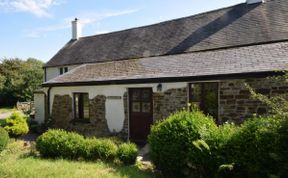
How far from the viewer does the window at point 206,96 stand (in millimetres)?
12062

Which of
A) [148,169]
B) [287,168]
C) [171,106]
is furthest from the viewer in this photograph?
[171,106]

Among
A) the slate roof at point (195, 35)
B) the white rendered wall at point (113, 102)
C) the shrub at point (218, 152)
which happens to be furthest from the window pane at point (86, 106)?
the shrub at point (218, 152)

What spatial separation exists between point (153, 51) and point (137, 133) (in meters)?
7.81

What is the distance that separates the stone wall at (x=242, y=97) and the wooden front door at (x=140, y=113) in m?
3.38

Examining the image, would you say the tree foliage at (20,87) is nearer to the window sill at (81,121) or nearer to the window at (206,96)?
the window sill at (81,121)

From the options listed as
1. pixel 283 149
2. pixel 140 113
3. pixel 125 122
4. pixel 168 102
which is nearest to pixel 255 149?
pixel 283 149

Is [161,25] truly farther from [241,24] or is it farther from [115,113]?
[115,113]

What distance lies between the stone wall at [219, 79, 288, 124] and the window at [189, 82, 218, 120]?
0.32 meters

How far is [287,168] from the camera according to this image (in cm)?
632

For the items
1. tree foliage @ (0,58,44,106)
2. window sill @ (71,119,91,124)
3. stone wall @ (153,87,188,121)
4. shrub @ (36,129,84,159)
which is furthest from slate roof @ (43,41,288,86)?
tree foliage @ (0,58,44,106)

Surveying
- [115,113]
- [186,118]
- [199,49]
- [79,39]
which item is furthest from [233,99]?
[79,39]

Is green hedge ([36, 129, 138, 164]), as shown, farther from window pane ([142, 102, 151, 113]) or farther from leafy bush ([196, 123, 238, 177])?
window pane ([142, 102, 151, 113])

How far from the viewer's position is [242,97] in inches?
444

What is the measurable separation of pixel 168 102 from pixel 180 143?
16.8ft
